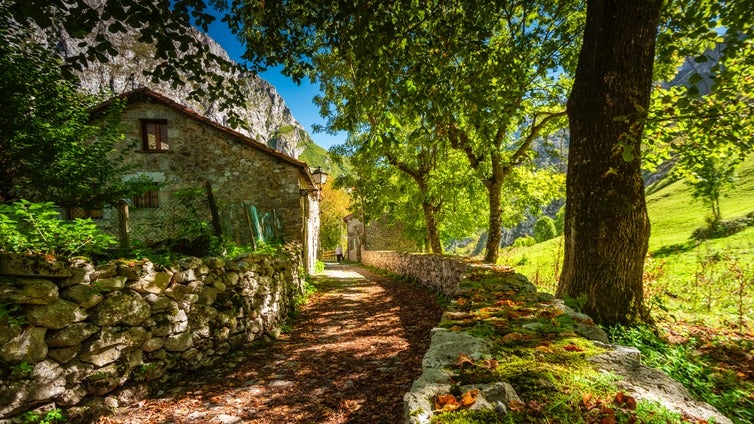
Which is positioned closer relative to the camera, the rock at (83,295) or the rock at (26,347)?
the rock at (26,347)

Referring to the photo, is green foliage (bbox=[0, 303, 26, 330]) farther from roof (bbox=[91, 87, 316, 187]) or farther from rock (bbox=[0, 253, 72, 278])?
roof (bbox=[91, 87, 316, 187])

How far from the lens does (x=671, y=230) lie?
23.6 metres

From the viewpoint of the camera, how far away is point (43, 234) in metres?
3.38

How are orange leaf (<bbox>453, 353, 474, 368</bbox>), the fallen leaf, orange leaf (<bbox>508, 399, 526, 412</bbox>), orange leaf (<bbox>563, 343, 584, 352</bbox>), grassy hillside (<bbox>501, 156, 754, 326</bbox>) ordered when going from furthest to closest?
1. grassy hillside (<bbox>501, 156, 754, 326</bbox>)
2. the fallen leaf
3. orange leaf (<bbox>563, 343, 584, 352</bbox>)
4. orange leaf (<bbox>453, 353, 474, 368</bbox>)
5. orange leaf (<bbox>508, 399, 526, 412</bbox>)

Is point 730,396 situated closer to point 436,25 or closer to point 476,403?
point 476,403

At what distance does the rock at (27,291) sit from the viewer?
115 inches

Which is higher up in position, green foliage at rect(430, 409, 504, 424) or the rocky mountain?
the rocky mountain

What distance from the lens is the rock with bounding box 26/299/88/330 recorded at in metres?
3.05

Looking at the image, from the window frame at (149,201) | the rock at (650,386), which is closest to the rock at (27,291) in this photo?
the rock at (650,386)

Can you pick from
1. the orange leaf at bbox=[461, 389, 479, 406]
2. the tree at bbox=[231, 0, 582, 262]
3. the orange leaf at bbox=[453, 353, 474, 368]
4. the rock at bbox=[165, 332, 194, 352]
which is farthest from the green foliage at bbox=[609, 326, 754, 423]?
the rock at bbox=[165, 332, 194, 352]

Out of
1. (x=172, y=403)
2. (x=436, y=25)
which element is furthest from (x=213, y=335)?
(x=436, y=25)

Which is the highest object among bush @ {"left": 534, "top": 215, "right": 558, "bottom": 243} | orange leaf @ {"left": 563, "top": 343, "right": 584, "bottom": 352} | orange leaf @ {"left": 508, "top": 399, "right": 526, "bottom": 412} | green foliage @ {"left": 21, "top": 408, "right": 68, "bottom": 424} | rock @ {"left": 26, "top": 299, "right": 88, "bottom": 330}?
rock @ {"left": 26, "top": 299, "right": 88, "bottom": 330}

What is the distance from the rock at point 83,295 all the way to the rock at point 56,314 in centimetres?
4

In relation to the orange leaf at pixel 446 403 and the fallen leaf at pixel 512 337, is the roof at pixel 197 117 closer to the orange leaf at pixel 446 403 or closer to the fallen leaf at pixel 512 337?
the fallen leaf at pixel 512 337
